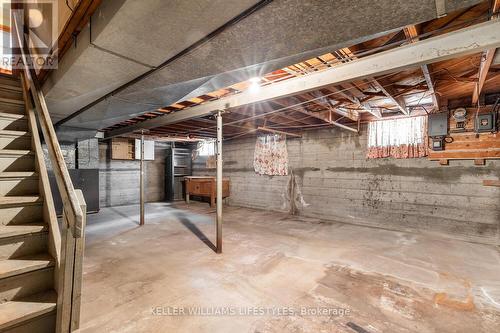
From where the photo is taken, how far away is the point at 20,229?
149cm

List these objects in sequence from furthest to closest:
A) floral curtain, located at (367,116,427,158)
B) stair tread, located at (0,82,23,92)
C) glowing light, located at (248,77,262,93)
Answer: floral curtain, located at (367,116,427,158) → glowing light, located at (248,77,262,93) → stair tread, located at (0,82,23,92)

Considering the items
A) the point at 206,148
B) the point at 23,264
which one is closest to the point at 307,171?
the point at 206,148

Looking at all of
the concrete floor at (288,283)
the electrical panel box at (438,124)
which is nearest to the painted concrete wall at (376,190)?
the concrete floor at (288,283)

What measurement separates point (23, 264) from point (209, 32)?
181cm

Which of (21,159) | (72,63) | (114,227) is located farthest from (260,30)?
(114,227)

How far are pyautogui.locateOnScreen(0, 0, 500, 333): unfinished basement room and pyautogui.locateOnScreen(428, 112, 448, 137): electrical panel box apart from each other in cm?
2

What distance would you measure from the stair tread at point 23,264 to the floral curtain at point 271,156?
5.74 meters

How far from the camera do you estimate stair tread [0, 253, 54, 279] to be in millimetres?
1281

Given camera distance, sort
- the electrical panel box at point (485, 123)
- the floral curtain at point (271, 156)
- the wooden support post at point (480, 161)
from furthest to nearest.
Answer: the floral curtain at point (271, 156) → the wooden support post at point (480, 161) → the electrical panel box at point (485, 123)

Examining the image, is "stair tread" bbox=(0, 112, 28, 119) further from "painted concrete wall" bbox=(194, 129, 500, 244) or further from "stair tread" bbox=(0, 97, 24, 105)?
"painted concrete wall" bbox=(194, 129, 500, 244)

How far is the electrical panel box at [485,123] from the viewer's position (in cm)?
382

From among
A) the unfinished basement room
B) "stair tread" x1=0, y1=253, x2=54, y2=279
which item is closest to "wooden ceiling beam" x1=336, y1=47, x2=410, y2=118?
the unfinished basement room

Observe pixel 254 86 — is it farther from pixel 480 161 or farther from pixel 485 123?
pixel 480 161

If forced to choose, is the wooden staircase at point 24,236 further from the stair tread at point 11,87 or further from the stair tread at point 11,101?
the stair tread at point 11,87
